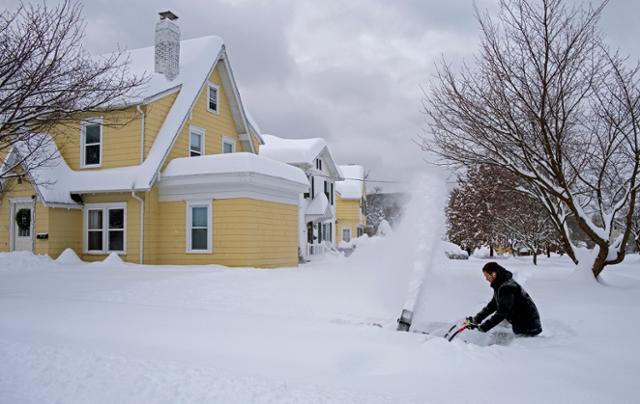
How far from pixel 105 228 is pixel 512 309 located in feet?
49.9

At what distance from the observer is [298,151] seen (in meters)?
30.9

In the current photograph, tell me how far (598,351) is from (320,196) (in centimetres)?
2505

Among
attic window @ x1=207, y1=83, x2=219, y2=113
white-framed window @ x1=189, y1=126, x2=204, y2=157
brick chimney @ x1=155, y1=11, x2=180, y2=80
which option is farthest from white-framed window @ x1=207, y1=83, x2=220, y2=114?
brick chimney @ x1=155, y1=11, x2=180, y2=80

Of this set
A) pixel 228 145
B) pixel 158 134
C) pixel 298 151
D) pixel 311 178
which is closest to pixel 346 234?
pixel 311 178

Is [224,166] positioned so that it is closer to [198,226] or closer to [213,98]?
[198,226]

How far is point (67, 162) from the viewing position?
19.2m

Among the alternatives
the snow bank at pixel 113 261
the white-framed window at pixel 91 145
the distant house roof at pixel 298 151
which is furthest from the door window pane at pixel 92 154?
the distant house roof at pixel 298 151

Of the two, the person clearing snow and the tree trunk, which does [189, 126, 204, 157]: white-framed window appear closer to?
the tree trunk

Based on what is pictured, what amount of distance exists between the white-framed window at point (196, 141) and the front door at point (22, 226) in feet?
19.8

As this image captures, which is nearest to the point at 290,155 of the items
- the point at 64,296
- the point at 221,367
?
the point at 64,296

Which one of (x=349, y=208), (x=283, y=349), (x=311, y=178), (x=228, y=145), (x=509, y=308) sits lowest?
(x=283, y=349)

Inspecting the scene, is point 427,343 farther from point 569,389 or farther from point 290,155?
point 290,155

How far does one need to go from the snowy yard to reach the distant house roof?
62.3ft

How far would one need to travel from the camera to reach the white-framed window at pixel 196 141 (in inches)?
785
